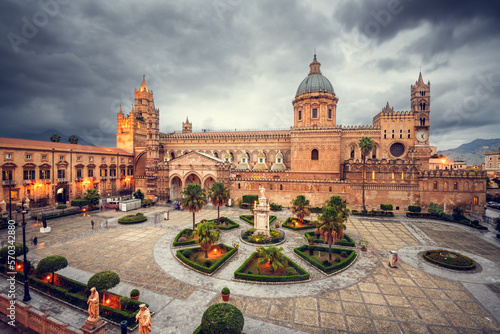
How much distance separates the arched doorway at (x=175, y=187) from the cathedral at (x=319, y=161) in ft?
0.83

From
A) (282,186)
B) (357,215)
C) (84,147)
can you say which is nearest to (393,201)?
(357,215)

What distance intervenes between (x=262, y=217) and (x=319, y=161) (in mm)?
31607

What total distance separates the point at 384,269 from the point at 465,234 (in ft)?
68.4

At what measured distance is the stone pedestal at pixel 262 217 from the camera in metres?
27.9

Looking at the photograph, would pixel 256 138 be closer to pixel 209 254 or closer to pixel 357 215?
pixel 357 215

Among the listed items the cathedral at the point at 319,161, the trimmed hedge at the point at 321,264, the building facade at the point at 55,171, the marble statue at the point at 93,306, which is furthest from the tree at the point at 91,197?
the trimmed hedge at the point at 321,264

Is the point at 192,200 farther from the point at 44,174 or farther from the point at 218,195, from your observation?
the point at 44,174

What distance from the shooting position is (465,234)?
104ft

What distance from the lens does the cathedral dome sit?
57.4m

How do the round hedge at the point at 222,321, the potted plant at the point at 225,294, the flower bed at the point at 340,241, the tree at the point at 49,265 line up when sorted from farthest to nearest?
the flower bed at the point at 340,241, the tree at the point at 49,265, the potted plant at the point at 225,294, the round hedge at the point at 222,321

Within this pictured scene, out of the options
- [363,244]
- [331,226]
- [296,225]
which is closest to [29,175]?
[296,225]

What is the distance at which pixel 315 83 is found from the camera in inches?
2282

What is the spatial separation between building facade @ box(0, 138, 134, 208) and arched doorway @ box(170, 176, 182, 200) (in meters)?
16.8

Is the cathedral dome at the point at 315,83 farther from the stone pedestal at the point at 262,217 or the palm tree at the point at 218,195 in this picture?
the stone pedestal at the point at 262,217
